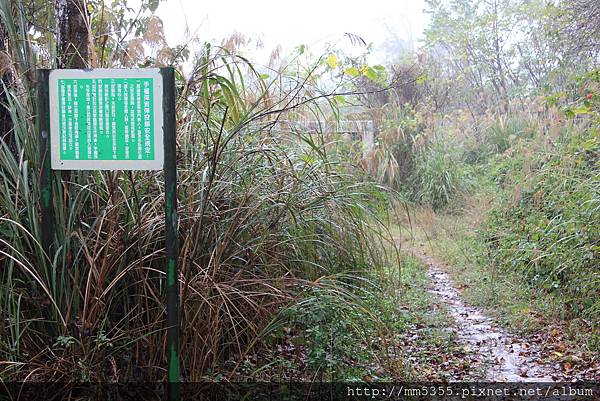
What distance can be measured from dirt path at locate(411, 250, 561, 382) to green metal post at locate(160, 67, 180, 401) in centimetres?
197

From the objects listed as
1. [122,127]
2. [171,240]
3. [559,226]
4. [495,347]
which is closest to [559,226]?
[559,226]

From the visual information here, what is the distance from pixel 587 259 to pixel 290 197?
2.67m

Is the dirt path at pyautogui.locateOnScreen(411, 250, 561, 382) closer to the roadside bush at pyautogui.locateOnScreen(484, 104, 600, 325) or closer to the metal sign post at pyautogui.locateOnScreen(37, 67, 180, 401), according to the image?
the roadside bush at pyautogui.locateOnScreen(484, 104, 600, 325)

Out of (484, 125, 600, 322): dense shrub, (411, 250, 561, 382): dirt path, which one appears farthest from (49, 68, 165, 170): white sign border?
(484, 125, 600, 322): dense shrub

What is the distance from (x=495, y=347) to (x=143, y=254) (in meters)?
2.57

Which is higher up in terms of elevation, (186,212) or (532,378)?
(186,212)

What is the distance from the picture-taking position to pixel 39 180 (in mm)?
3340

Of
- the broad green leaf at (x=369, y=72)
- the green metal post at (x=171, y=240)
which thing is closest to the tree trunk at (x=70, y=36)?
the green metal post at (x=171, y=240)

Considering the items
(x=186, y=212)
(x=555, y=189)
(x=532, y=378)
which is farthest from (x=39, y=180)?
(x=555, y=189)

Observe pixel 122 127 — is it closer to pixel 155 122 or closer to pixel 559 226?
pixel 155 122

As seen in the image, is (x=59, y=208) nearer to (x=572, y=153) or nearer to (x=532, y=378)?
(x=532, y=378)

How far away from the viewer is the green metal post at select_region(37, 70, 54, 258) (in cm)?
304

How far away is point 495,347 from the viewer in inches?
180

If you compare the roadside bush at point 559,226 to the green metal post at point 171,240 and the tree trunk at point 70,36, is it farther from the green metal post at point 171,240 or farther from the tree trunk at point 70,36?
the tree trunk at point 70,36
